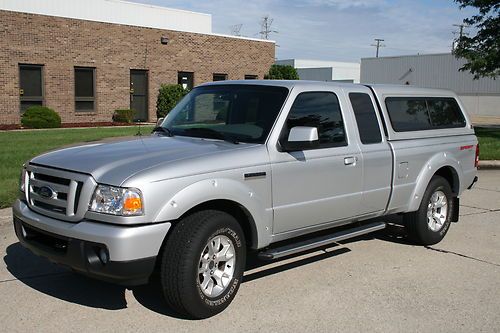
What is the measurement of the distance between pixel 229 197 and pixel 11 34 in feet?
63.4

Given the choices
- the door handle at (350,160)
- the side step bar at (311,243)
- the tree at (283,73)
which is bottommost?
the side step bar at (311,243)

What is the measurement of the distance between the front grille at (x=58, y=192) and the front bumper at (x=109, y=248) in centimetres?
10

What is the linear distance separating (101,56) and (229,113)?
64.4 ft

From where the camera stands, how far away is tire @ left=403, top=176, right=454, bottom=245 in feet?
21.5

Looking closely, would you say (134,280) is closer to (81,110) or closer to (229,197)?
(229,197)

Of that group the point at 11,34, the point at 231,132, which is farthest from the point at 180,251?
the point at 11,34

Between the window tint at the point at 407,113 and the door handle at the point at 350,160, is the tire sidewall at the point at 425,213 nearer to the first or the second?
the window tint at the point at 407,113

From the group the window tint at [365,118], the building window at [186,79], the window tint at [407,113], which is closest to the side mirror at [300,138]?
the window tint at [365,118]

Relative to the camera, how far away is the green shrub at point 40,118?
66.6 ft

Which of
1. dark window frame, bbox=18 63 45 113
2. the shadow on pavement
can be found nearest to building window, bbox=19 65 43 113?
dark window frame, bbox=18 63 45 113

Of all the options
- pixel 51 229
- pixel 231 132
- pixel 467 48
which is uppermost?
pixel 467 48

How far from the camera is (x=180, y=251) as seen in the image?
412 cm

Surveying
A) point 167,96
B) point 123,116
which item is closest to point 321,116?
point 123,116

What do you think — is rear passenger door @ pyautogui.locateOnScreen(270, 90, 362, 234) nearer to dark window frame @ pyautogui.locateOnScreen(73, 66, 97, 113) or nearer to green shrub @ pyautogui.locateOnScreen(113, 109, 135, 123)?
green shrub @ pyautogui.locateOnScreen(113, 109, 135, 123)
